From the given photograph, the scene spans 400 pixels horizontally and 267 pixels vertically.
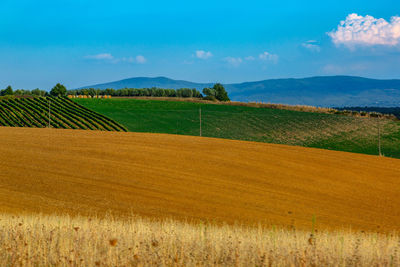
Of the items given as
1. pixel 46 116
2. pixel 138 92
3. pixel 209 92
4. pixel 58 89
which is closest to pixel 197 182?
pixel 46 116

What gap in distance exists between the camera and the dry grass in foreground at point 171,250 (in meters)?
6.70

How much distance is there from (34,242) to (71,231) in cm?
89

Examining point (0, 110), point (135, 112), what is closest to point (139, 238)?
point (0, 110)

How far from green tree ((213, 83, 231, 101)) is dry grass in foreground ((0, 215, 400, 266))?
125m

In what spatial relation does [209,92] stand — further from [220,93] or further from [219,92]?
[220,93]

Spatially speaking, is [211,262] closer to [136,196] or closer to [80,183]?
[136,196]

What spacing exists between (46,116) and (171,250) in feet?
149

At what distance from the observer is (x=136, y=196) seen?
15.7m

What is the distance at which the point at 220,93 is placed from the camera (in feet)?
438

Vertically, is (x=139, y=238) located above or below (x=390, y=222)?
above

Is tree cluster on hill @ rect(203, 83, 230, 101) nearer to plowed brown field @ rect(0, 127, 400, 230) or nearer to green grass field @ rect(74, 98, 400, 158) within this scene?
green grass field @ rect(74, 98, 400, 158)

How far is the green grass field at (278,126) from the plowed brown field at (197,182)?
60.5ft

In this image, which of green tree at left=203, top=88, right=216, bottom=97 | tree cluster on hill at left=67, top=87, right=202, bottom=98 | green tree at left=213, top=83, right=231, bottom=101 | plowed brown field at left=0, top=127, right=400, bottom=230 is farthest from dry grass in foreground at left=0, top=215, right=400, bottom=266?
green tree at left=203, top=88, right=216, bottom=97

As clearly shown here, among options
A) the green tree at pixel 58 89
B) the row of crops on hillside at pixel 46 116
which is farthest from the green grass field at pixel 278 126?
the green tree at pixel 58 89
